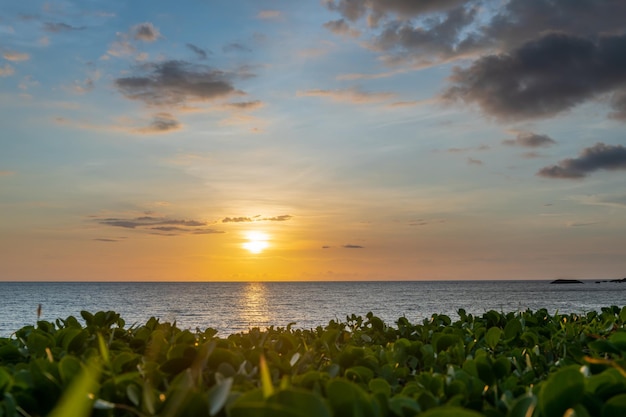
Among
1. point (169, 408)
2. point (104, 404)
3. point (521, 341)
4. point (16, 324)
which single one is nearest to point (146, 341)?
point (104, 404)

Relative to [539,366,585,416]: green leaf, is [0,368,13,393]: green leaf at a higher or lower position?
lower

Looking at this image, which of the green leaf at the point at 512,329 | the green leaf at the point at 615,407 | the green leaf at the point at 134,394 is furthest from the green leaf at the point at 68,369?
the green leaf at the point at 512,329

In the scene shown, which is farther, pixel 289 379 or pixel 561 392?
pixel 289 379

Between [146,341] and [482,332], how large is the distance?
8.23 ft

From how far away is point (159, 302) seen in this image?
122125 mm

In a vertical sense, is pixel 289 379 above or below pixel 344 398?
below

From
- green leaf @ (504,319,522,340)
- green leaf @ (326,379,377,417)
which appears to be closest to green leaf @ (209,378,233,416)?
green leaf @ (326,379,377,417)

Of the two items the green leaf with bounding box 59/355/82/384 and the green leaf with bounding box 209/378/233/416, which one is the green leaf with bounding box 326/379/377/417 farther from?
the green leaf with bounding box 59/355/82/384

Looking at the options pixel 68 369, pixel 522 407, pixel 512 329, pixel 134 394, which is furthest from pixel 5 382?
pixel 512 329

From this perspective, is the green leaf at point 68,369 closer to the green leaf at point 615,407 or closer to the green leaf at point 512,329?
the green leaf at point 615,407

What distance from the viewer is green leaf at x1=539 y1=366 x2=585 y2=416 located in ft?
5.10

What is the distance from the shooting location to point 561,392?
1570 millimetres

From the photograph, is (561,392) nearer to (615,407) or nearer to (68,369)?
(615,407)

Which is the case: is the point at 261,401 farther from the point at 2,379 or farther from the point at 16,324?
the point at 16,324
